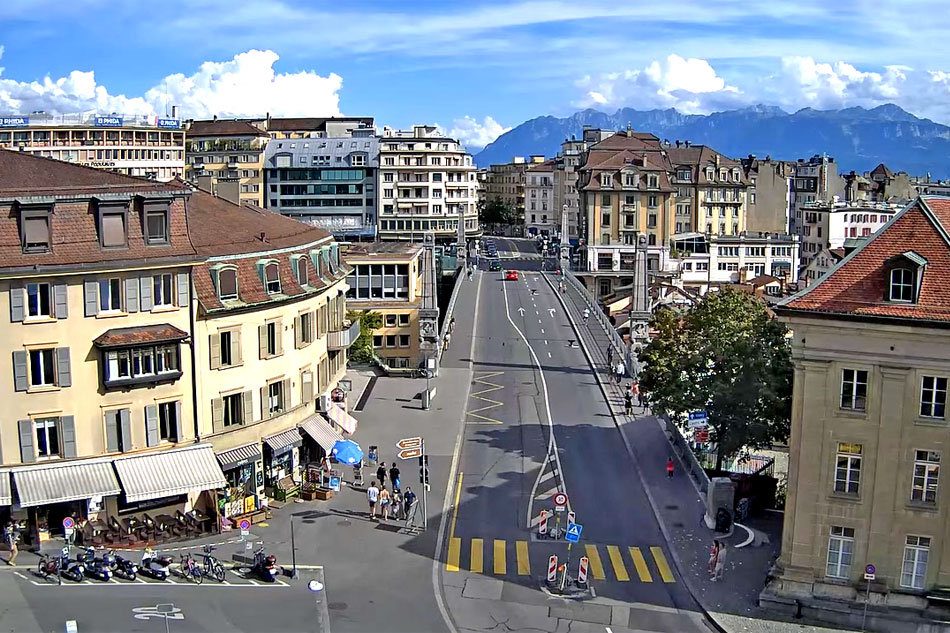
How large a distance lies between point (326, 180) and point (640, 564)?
478 ft

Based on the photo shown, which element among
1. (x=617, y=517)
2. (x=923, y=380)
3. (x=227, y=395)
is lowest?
(x=617, y=517)

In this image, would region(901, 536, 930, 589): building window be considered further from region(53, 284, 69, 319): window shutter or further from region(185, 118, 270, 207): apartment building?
region(185, 118, 270, 207): apartment building

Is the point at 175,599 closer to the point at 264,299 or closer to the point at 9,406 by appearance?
the point at 9,406

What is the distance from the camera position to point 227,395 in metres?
46.6

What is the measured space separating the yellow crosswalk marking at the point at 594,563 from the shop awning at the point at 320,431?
15087 mm

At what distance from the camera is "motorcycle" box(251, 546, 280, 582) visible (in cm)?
3828

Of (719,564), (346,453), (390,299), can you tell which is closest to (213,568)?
(346,453)

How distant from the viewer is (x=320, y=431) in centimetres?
5241

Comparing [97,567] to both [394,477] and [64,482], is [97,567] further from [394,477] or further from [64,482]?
[394,477]

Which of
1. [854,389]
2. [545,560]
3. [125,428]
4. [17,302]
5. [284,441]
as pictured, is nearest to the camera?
[854,389]

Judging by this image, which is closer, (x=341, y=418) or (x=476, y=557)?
(x=476, y=557)

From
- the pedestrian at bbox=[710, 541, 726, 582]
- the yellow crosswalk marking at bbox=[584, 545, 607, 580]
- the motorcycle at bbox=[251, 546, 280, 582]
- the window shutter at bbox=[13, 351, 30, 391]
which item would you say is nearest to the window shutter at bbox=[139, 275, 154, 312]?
the window shutter at bbox=[13, 351, 30, 391]

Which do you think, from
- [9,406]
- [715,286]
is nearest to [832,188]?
[715,286]

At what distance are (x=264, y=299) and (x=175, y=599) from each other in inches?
638
